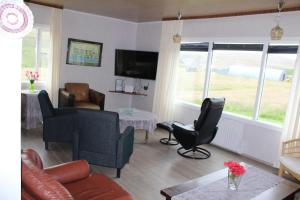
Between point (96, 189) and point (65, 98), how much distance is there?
11.4ft

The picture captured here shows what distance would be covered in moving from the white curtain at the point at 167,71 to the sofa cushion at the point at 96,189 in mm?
3705

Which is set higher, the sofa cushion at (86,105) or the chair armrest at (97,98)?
the chair armrest at (97,98)

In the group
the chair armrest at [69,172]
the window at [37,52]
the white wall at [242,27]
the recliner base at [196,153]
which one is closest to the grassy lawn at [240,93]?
the white wall at [242,27]

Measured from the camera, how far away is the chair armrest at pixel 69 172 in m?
2.17

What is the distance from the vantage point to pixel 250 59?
477 cm

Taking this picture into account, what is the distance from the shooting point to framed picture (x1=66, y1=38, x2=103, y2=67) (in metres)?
5.96

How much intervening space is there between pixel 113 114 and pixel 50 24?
3516mm

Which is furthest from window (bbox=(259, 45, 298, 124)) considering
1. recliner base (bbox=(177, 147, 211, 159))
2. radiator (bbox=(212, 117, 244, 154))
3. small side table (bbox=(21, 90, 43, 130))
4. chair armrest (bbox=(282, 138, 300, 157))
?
small side table (bbox=(21, 90, 43, 130))

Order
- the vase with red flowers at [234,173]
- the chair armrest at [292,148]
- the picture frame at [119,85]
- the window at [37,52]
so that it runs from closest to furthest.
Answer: the vase with red flowers at [234,173] → the chair armrest at [292,148] → the window at [37,52] → the picture frame at [119,85]

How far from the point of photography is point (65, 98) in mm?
5270

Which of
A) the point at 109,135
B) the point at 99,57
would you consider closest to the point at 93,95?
the point at 99,57

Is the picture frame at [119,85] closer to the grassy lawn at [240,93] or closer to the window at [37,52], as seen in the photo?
the grassy lawn at [240,93]

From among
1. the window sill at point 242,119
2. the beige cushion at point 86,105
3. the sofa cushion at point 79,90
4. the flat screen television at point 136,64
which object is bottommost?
the beige cushion at point 86,105

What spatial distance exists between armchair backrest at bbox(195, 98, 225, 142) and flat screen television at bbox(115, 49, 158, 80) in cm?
240
